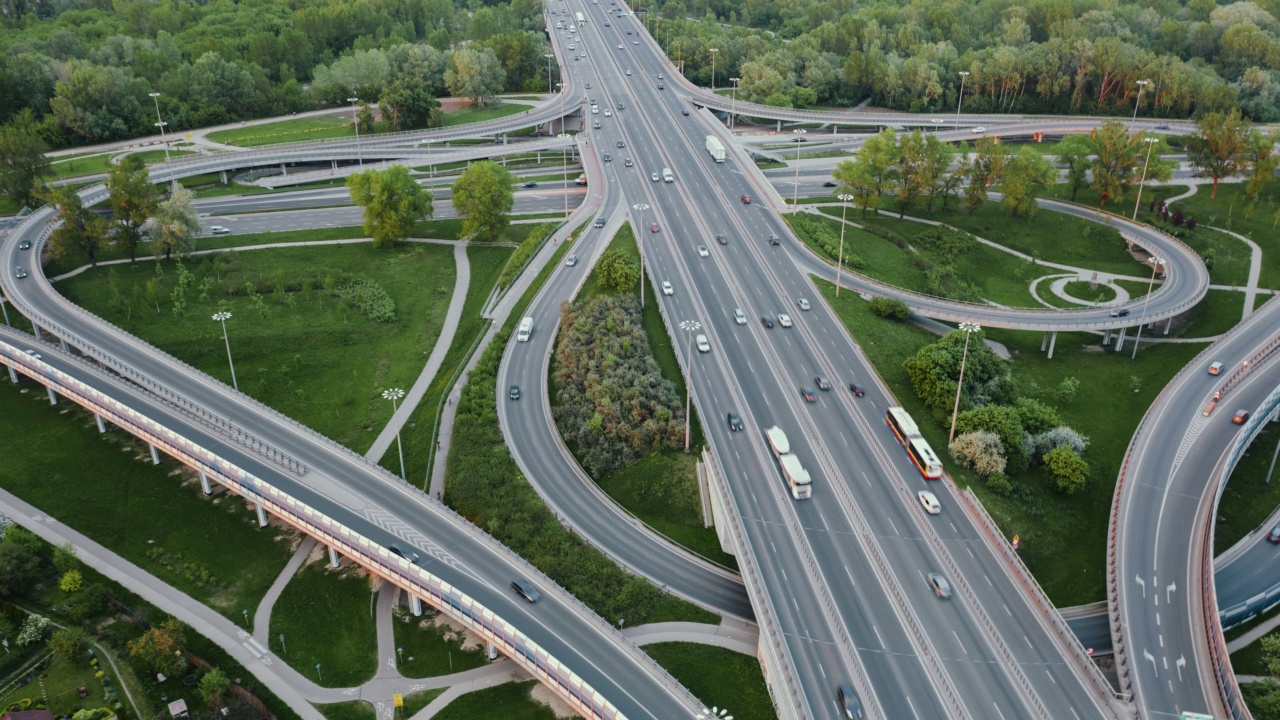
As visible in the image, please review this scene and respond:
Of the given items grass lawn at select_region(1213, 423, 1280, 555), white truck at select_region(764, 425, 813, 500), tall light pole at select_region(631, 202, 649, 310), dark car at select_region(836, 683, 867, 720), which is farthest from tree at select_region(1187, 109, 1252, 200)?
dark car at select_region(836, 683, 867, 720)

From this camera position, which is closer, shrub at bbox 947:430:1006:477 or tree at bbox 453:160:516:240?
shrub at bbox 947:430:1006:477

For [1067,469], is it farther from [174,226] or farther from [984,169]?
[174,226]

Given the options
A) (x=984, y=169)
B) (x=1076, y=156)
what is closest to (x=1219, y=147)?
(x=1076, y=156)

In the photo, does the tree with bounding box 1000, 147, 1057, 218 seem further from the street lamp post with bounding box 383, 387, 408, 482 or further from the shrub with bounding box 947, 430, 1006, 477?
the street lamp post with bounding box 383, 387, 408, 482

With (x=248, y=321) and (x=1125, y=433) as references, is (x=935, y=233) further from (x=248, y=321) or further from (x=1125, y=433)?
(x=248, y=321)

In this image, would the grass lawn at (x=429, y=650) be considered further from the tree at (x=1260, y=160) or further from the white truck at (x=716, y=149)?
the tree at (x=1260, y=160)

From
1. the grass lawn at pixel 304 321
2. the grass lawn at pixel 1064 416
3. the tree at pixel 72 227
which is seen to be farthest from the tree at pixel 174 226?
the grass lawn at pixel 1064 416

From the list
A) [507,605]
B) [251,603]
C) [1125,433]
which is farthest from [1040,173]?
[251,603]
